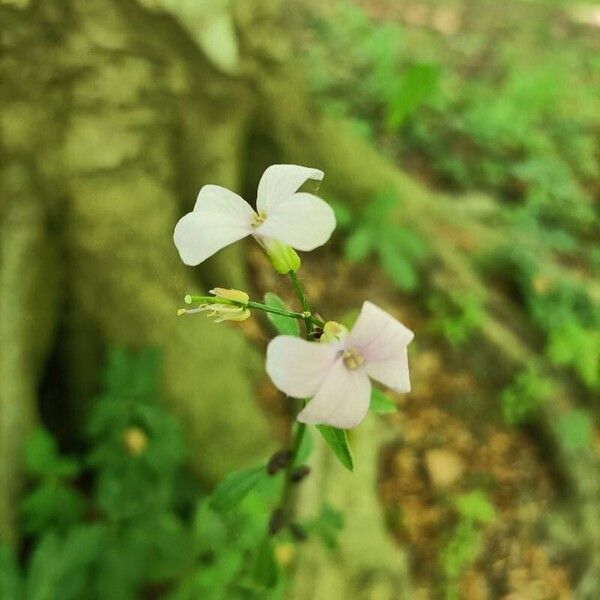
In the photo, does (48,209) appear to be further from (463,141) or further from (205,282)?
(463,141)

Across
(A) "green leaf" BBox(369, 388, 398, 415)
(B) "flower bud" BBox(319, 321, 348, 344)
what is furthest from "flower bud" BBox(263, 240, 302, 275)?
(A) "green leaf" BBox(369, 388, 398, 415)

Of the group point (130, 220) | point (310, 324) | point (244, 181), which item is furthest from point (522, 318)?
point (310, 324)

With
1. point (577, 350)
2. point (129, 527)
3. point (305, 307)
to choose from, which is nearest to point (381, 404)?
point (305, 307)

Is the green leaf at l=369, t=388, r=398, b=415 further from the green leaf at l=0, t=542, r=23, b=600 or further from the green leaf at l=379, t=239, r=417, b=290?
the green leaf at l=379, t=239, r=417, b=290

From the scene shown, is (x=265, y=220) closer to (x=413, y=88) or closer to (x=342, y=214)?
(x=342, y=214)

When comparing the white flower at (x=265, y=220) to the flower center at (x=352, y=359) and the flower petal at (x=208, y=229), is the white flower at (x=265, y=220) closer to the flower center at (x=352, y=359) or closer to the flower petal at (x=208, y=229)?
the flower petal at (x=208, y=229)

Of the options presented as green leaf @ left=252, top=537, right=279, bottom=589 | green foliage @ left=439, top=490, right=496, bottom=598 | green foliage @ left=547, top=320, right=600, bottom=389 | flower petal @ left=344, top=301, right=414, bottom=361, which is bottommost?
green foliage @ left=439, top=490, right=496, bottom=598
